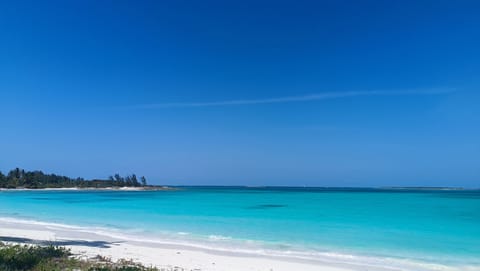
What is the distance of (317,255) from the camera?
466 inches

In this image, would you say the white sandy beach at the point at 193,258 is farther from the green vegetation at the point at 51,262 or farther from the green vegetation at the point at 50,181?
the green vegetation at the point at 50,181

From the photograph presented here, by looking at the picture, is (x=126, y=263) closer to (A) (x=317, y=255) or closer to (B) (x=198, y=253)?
(B) (x=198, y=253)

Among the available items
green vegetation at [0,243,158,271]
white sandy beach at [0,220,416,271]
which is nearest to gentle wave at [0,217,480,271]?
white sandy beach at [0,220,416,271]

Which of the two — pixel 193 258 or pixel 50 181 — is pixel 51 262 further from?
pixel 50 181

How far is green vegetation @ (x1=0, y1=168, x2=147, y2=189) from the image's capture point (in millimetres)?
96375

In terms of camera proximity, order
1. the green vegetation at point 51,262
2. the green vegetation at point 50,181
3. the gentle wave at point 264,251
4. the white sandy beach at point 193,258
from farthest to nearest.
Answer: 1. the green vegetation at point 50,181
2. the gentle wave at point 264,251
3. the white sandy beach at point 193,258
4. the green vegetation at point 51,262

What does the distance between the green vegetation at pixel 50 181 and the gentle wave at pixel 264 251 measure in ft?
310

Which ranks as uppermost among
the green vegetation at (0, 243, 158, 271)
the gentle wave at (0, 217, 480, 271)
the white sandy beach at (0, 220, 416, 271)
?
the green vegetation at (0, 243, 158, 271)

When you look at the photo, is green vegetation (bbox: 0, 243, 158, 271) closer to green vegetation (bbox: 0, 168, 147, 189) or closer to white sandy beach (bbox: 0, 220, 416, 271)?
white sandy beach (bbox: 0, 220, 416, 271)

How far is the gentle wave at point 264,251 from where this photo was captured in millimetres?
10500

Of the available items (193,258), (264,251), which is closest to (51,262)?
(193,258)

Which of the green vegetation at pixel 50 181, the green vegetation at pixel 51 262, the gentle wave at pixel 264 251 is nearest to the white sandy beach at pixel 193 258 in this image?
the gentle wave at pixel 264 251

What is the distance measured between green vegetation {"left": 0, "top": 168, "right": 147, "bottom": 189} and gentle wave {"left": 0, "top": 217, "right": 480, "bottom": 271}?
310 ft

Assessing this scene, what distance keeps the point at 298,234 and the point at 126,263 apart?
963 cm
